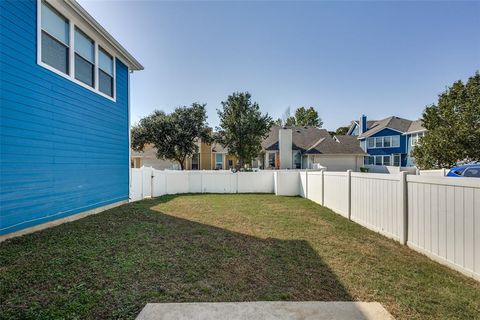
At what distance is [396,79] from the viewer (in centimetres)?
1514

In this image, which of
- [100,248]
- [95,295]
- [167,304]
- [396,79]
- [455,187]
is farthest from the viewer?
[396,79]

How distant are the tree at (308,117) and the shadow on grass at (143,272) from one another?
45612mm

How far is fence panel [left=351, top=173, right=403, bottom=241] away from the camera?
4730mm

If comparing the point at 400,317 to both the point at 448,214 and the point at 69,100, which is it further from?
the point at 69,100

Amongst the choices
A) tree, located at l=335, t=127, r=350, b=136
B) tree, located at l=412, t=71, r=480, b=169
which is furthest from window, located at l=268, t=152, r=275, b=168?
tree, located at l=335, t=127, r=350, b=136

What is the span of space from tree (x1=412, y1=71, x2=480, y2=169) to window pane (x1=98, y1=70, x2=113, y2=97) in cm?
1830

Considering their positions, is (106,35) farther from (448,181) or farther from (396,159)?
(396,159)

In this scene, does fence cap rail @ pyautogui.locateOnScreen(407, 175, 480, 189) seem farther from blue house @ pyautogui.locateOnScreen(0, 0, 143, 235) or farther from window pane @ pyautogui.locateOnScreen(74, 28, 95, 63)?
window pane @ pyautogui.locateOnScreen(74, 28, 95, 63)

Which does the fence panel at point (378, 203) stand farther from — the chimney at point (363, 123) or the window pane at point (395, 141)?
the chimney at point (363, 123)

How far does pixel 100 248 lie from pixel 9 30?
176 inches

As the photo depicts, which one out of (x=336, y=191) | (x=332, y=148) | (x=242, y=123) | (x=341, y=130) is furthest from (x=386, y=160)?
(x=341, y=130)

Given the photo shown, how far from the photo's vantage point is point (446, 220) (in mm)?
3475

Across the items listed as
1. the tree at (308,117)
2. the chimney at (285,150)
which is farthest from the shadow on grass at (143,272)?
the tree at (308,117)

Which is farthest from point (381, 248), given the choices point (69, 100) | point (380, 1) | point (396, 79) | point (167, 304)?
point (396, 79)
